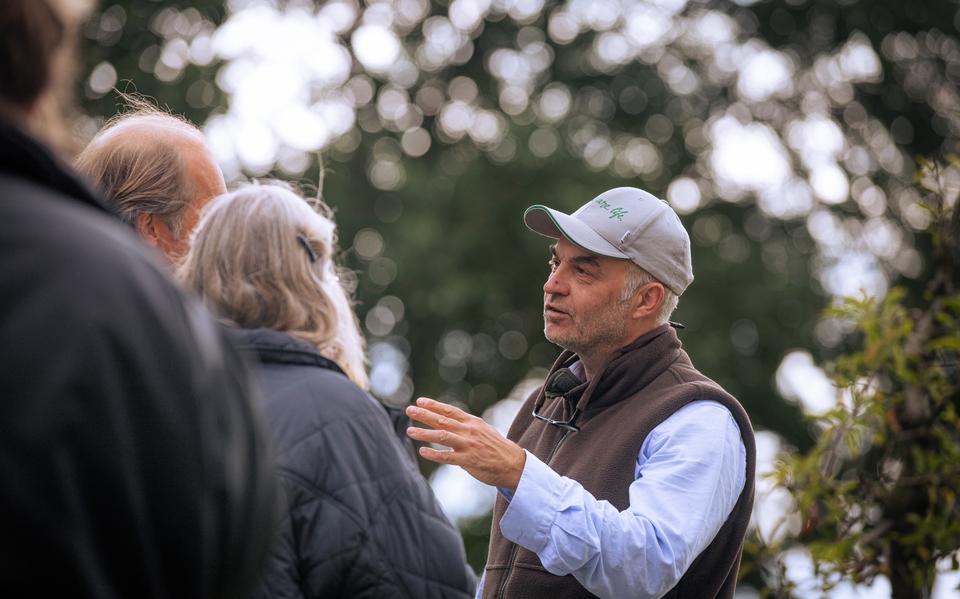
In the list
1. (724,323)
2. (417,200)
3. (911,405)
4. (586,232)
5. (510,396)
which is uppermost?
(586,232)

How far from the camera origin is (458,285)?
15.7 metres

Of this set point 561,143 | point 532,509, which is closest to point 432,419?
point 532,509

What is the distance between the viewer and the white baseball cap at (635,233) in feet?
10.9

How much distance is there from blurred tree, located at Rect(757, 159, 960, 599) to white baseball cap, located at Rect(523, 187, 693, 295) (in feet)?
2.83

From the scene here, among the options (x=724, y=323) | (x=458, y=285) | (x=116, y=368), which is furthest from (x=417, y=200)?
(x=116, y=368)

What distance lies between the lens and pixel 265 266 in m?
2.26

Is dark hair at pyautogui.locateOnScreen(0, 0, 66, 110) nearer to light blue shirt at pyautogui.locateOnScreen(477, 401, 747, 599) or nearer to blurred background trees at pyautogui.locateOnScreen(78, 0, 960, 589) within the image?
light blue shirt at pyautogui.locateOnScreen(477, 401, 747, 599)

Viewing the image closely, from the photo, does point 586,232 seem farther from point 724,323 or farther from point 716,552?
point 724,323

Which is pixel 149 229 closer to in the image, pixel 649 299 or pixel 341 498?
pixel 341 498

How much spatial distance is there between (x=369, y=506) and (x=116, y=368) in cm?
117

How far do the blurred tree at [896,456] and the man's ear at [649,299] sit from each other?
2.99 feet

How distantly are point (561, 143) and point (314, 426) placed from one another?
14.5 m

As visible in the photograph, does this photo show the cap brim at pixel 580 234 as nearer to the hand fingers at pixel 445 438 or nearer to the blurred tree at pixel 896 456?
the hand fingers at pixel 445 438

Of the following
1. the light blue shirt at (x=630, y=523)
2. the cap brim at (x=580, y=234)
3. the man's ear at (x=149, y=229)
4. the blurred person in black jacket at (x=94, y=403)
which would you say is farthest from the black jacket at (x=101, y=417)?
the cap brim at (x=580, y=234)
